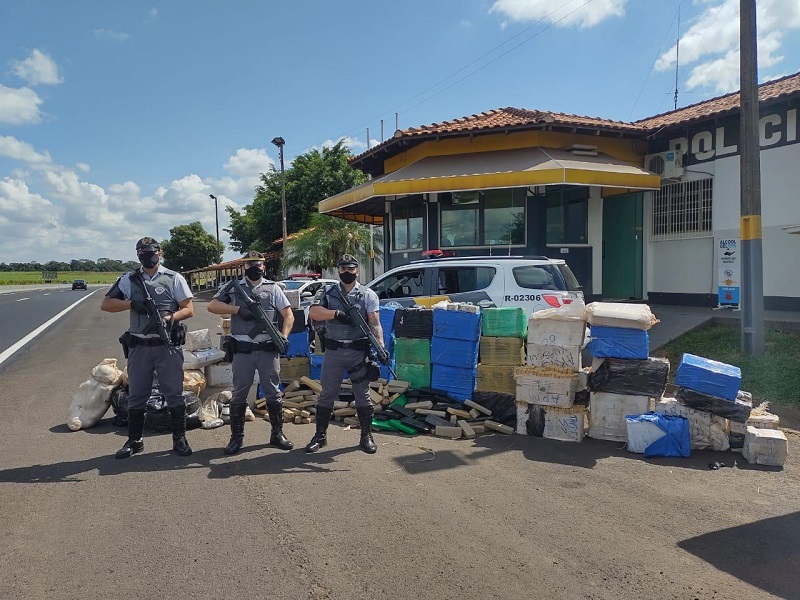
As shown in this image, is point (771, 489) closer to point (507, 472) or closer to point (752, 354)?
point (507, 472)

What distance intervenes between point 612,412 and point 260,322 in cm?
366

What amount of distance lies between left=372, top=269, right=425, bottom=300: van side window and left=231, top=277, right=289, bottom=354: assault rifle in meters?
3.43

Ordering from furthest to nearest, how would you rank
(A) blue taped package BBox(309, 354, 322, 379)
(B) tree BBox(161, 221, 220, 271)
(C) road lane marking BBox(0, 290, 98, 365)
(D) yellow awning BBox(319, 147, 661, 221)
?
(B) tree BBox(161, 221, 220, 271), (D) yellow awning BBox(319, 147, 661, 221), (C) road lane marking BBox(0, 290, 98, 365), (A) blue taped package BBox(309, 354, 322, 379)

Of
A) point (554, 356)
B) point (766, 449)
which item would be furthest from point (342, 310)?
point (766, 449)

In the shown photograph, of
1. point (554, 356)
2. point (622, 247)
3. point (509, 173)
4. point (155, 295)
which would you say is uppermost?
point (509, 173)

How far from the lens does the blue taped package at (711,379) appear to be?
5254 mm

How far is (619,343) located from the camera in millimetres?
5672

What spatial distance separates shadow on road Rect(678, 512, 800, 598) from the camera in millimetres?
3062

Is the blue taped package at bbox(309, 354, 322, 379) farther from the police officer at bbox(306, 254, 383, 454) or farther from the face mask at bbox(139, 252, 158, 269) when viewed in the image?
the face mask at bbox(139, 252, 158, 269)

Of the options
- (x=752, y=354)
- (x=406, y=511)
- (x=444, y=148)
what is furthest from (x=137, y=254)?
(x=444, y=148)

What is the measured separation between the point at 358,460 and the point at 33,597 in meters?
2.65

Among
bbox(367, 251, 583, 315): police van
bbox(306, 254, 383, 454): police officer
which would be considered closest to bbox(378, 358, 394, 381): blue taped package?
bbox(367, 251, 583, 315): police van

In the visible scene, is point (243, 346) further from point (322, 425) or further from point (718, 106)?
point (718, 106)

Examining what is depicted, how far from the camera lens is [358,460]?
5.00m
